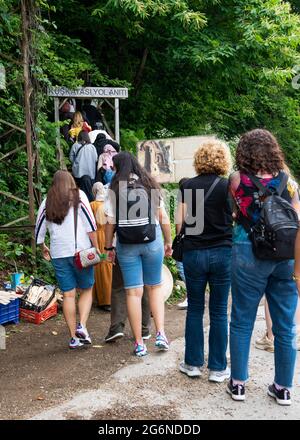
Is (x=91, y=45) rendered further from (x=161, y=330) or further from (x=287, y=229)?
(x=287, y=229)

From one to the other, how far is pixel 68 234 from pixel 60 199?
0.35m

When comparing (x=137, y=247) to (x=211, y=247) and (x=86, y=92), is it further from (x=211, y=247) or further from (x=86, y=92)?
(x=86, y=92)

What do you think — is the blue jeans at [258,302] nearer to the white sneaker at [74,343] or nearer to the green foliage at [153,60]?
the white sneaker at [74,343]

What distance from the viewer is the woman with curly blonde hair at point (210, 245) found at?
4.13 metres

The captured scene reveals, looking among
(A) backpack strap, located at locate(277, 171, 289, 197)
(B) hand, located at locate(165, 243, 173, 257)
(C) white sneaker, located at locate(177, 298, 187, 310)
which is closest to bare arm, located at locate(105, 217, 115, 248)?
(B) hand, located at locate(165, 243, 173, 257)

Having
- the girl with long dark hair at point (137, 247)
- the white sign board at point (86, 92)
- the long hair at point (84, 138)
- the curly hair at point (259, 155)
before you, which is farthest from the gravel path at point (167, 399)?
the white sign board at point (86, 92)

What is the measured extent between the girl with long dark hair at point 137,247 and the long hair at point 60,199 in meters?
0.43

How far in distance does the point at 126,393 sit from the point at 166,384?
1.17 ft

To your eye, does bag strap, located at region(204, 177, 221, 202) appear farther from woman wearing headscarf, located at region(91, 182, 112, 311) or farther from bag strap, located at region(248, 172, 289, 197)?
woman wearing headscarf, located at region(91, 182, 112, 311)

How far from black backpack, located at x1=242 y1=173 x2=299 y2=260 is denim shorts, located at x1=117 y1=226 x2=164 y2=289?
4.29 ft

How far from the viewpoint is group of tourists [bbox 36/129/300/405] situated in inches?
144

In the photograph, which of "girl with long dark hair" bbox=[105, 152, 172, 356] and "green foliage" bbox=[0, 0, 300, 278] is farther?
"green foliage" bbox=[0, 0, 300, 278]

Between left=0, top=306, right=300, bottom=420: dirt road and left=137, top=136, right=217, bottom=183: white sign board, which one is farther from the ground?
left=137, top=136, right=217, bottom=183: white sign board
